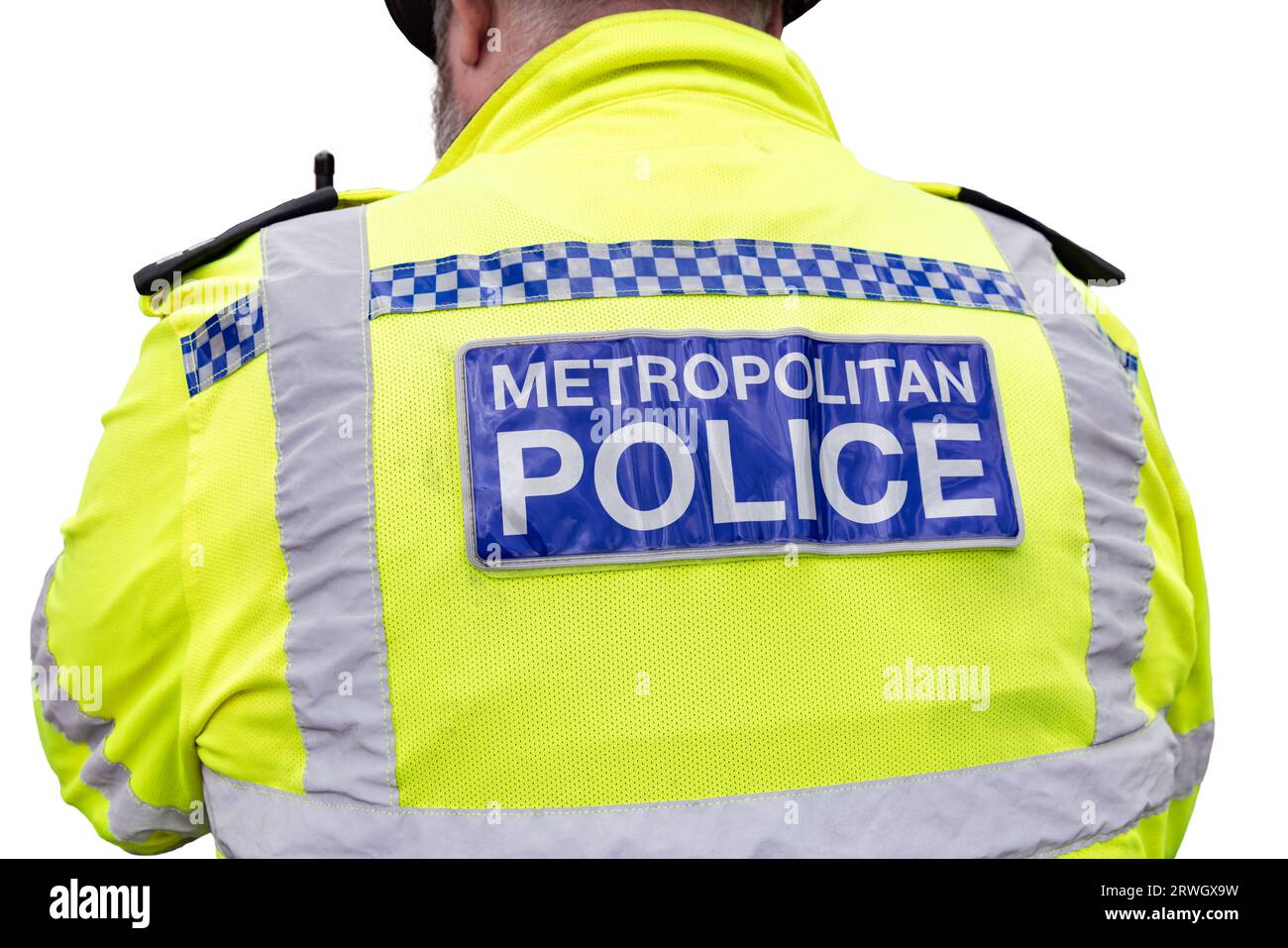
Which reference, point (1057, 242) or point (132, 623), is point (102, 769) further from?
point (1057, 242)

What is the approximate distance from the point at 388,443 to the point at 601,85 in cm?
74

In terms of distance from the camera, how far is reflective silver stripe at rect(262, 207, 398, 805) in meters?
1.45

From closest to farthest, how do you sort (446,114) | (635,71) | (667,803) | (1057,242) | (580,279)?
(667,803)
(580,279)
(635,71)
(1057,242)
(446,114)

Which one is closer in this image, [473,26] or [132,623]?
[132,623]

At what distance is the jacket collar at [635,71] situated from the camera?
187 centimetres

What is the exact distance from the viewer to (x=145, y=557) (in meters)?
1.61

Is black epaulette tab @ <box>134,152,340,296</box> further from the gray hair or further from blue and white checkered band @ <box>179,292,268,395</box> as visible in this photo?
the gray hair

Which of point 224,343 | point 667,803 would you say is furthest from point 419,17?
point 667,803

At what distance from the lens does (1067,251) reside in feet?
6.77

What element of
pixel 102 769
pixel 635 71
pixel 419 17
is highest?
pixel 419 17

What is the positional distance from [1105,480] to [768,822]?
2.36 ft

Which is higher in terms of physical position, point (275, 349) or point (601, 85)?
point (601, 85)
